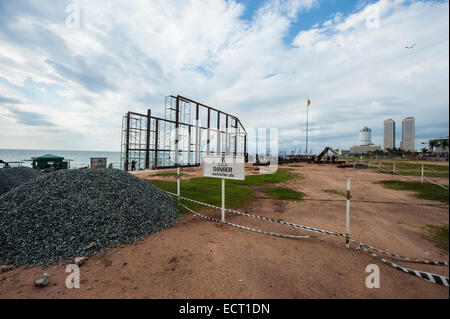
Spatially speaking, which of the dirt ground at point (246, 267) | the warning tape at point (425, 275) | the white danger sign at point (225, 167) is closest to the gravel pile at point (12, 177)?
the dirt ground at point (246, 267)

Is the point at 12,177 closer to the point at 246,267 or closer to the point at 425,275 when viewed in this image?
the point at 246,267

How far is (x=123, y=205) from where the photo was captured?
19.1ft

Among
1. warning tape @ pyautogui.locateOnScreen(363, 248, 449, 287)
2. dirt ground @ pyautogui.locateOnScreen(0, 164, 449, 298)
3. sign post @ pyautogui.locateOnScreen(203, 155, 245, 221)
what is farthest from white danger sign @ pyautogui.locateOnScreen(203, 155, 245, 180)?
warning tape @ pyautogui.locateOnScreen(363, 248, 449, 287)

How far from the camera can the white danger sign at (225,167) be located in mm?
5806

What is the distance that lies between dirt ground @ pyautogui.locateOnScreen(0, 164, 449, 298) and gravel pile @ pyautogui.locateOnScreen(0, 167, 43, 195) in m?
9.90

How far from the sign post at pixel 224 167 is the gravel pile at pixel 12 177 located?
11016mm

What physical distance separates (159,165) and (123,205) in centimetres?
2073

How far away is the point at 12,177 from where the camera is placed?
11.1 meters

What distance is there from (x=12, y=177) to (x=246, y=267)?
14.8m

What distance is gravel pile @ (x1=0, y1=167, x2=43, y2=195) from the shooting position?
Answer: 1002 centimetres

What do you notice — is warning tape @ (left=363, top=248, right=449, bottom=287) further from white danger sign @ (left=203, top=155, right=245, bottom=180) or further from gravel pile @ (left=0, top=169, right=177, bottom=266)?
gravel pile @ (left=0, top=169, right=177, bottom=266)

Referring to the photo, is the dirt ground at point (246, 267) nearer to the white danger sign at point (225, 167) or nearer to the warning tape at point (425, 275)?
the warning tape at point (425, 275)
